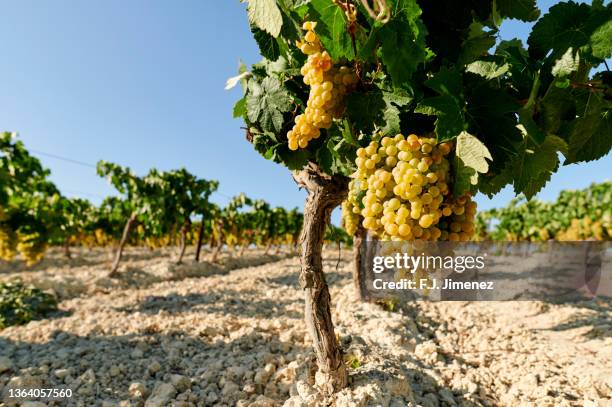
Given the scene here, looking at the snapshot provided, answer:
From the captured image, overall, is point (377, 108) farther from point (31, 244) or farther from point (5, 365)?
point (31, 244)

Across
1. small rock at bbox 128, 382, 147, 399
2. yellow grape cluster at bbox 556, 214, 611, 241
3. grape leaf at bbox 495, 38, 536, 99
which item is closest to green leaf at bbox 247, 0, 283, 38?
grape leaf at bbox 495, 38, 536, 99

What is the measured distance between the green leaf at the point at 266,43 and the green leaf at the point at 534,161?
3.99 ft

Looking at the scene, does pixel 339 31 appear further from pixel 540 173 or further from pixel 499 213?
pixel 499 213

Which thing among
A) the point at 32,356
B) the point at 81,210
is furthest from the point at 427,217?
the point at 81,210

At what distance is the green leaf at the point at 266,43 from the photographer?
5.34ft

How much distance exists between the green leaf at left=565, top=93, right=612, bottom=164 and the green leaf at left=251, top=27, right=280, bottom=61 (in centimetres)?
142

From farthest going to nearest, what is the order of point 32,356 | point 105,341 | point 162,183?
point 162,183, point 105,341, point 32,356

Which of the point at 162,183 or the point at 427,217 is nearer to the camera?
the point at 427,217

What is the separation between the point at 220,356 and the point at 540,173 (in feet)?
12.9

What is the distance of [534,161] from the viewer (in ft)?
5.35

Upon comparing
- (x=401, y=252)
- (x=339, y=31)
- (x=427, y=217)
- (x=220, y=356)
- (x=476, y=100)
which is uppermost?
(x=339, y=31)

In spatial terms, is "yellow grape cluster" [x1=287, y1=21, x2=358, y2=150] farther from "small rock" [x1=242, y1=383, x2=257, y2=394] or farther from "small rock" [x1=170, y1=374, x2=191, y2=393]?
"small rock" [x1=170, y1=374, x2=191, y2=393]

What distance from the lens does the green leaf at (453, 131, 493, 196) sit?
139 cm

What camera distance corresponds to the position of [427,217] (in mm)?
1472
